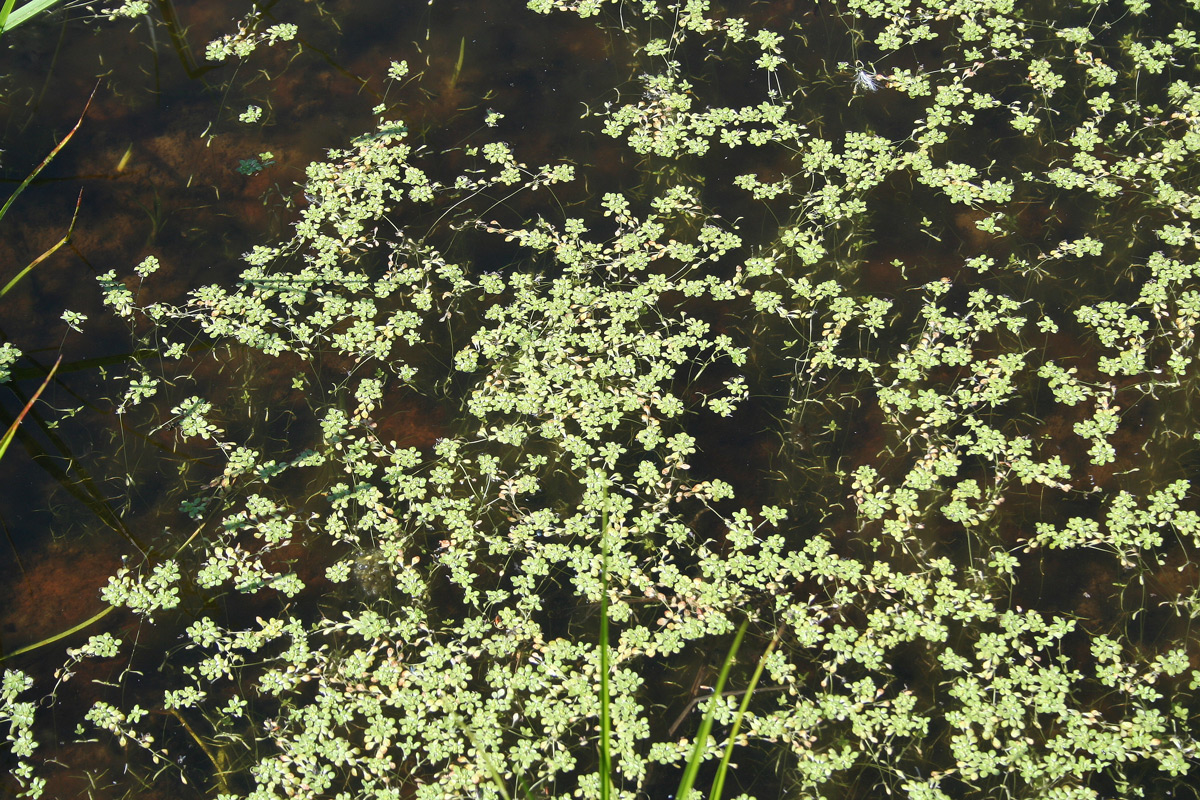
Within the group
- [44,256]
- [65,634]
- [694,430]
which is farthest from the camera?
[44,256]

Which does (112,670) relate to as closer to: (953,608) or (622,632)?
(622,632)

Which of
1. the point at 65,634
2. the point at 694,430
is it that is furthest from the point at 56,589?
the point at 694,430

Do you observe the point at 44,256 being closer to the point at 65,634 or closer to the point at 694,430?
the point at 65,634

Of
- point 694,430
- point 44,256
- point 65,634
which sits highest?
point 44,256

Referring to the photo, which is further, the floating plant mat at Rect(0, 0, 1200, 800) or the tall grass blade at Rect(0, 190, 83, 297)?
the tall grass blade at Rect(0, 190, 83, 297)

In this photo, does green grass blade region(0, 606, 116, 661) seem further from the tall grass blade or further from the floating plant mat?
the tall grass blade

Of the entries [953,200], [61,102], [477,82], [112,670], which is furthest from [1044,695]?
[61,102]

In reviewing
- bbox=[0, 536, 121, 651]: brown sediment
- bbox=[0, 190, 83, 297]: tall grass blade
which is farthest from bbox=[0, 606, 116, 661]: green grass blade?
bbox=[0, 190, 83, 297]: tall grass blade

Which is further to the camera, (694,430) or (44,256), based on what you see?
(44,256)

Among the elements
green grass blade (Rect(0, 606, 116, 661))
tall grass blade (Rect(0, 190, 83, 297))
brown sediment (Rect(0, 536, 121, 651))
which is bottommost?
green grass blade (Rect(0, 606, 116, 661))

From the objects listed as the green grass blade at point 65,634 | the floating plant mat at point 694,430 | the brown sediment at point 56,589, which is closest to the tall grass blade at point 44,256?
the floating plant mat at point 694,430
